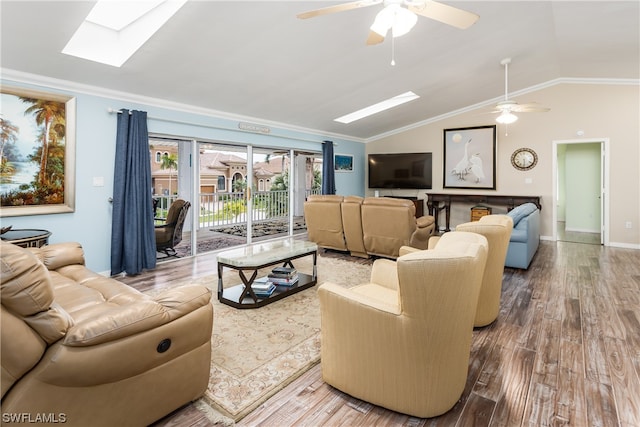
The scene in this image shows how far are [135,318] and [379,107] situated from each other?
673 cm

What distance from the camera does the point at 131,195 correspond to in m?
4.22

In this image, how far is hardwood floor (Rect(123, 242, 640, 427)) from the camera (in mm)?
1710

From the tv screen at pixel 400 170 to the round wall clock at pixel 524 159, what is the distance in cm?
183

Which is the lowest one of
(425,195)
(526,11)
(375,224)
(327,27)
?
(375,224)

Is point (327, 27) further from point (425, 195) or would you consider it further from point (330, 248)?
point (425, 195)

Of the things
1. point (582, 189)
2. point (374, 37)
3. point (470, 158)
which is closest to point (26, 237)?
point (374, 37)

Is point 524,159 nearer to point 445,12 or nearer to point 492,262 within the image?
point 492,262

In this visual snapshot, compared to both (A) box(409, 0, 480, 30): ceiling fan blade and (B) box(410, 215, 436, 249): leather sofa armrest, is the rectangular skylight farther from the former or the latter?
(A) box(409, 0, 480, 30): ceiling fan blade

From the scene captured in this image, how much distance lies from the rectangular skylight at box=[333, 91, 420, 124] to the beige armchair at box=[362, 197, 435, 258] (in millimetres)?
2875

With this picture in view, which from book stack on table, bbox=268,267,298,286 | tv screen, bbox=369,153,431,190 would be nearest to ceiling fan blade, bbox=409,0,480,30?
book stack on table, bbox=268,267,298,286

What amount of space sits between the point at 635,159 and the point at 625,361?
5604 millimetres

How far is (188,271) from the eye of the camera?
175 inches

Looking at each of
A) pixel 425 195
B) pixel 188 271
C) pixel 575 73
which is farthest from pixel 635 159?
pixel 188 271

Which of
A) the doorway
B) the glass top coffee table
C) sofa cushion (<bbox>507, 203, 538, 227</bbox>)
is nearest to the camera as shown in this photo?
the glass top coffee table
